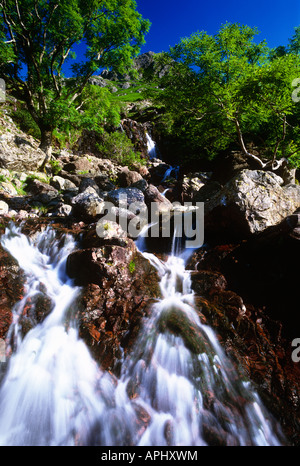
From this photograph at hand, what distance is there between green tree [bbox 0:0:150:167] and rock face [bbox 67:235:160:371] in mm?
8711

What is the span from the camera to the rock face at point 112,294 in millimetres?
4008

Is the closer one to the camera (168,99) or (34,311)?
(34,311)

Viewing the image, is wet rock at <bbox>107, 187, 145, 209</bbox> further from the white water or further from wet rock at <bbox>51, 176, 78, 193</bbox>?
the white water

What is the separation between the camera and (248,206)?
6.12 metres

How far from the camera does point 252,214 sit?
6.08 meters

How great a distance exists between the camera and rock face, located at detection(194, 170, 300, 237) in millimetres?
6086

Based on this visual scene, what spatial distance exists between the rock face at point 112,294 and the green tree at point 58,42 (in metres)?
8.71

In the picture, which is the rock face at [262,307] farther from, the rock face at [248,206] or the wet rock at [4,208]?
the wet rock at [4,208]

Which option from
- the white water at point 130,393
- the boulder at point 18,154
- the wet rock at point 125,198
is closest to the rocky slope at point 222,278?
the white water at point 130,393

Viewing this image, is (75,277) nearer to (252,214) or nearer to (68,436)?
(68,436)

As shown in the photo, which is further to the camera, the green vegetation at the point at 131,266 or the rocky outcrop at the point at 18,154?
the rocky outcrop at the point at 18,154

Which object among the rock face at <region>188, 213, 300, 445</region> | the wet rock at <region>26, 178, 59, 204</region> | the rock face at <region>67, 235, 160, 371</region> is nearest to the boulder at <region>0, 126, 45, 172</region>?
the wet rock at <region>26, 178, 59, 204</region>

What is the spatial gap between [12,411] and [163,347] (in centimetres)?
266

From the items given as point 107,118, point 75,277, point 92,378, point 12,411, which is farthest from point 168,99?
point 12,411
